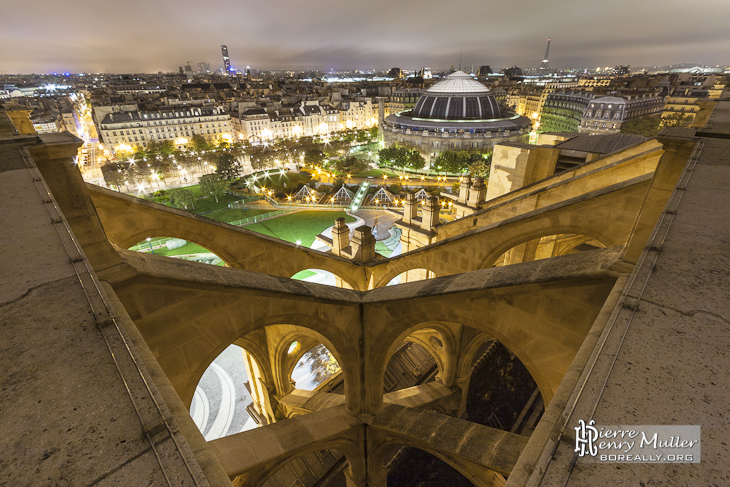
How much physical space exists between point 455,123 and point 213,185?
4724 centimetres

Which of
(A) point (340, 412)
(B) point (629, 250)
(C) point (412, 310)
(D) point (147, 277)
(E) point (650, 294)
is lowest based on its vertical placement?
(A) point (340, 412)

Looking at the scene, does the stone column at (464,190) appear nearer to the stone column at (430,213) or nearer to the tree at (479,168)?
the stone column at (430,213)

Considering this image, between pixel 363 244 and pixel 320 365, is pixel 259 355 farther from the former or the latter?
pixel 320 365

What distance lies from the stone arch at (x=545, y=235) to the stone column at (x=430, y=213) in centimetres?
493

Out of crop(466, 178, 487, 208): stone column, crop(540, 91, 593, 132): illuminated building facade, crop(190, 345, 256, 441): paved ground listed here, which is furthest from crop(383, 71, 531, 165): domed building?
crop(190, 345, 256, 441): paved ground

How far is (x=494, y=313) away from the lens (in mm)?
6164

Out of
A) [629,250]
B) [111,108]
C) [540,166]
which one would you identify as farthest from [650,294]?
[111,108]

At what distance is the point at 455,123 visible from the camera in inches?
2677

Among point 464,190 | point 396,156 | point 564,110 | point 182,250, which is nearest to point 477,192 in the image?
point 464,190

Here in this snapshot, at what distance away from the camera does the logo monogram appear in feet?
7.57

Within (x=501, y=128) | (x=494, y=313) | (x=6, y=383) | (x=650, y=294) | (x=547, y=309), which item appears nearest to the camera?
(x=6, y=383)

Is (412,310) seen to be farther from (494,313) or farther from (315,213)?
(315,213)

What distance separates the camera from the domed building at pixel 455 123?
65.9 m

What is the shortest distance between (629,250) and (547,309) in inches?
58.2
